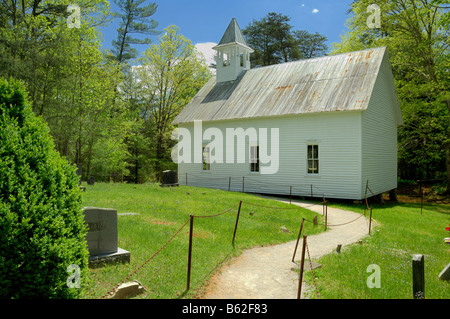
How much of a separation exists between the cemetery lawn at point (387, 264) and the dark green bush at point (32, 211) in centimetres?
386

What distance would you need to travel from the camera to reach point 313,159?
1798cm

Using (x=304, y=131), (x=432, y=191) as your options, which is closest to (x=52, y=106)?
(x=304, y=131)

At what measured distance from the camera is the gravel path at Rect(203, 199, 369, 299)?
18.0 ft

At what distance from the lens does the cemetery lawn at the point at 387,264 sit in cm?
563

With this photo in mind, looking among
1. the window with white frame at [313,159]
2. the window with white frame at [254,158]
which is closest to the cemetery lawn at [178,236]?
the window with white frame at [313,159]

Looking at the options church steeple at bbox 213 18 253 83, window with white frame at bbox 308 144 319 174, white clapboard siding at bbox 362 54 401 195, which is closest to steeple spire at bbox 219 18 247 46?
church steeple at bbox 213 18 253 83

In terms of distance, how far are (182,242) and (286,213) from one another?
583 cm

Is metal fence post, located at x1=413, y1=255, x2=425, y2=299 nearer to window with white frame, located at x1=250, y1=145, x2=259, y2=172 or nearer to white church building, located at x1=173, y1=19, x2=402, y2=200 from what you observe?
white church building, located at x1=173, y1=19, x2=402, y2=200

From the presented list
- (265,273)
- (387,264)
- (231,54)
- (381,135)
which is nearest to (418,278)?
(387,264)

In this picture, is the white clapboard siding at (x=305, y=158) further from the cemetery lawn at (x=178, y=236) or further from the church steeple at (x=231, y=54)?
the church steeple at (x=231, y=54)

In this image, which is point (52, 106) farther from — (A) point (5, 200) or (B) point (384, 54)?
(B) point (384, 54)

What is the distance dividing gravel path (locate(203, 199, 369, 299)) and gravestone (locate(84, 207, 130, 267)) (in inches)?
79.0

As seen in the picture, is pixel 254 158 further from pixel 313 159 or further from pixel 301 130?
pixel 313 159
